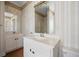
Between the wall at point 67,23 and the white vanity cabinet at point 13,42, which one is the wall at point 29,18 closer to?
the white vanity cabinet at point 13,42

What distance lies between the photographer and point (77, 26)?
1.42 meters

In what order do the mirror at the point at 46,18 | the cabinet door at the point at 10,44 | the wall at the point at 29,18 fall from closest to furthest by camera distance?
the mirror at the point at 46,18, the wall at the point at 29,18, the cabinet door at the point at 10,44

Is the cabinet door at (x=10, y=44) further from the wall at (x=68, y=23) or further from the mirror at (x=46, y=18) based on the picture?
the wall at (x=68, y=23)

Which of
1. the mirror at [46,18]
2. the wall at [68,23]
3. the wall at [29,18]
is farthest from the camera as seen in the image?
the wall at [29,18]

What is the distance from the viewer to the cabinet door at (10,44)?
10.8ft

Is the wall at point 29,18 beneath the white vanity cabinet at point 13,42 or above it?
above

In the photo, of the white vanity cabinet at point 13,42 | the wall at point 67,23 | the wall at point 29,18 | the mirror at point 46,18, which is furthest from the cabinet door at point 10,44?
the wall at point 67,23

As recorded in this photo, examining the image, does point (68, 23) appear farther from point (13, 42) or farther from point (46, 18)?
point (13, 42)

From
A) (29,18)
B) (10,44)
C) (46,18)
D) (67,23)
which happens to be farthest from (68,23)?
(10,44)

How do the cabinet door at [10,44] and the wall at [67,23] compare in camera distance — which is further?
the cabinet door at [10,44]

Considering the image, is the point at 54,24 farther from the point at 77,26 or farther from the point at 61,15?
the point at 77,26

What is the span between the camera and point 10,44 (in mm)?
3434

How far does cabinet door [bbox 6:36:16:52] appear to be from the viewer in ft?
Answer: 10.8

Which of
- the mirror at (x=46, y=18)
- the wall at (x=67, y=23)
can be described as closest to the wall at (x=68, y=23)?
the wall at (x=67, y=23)
